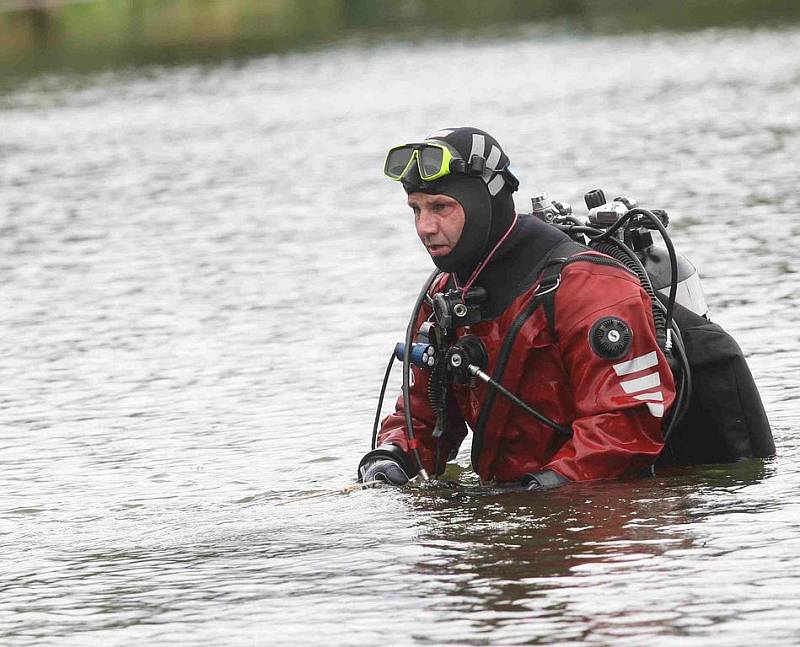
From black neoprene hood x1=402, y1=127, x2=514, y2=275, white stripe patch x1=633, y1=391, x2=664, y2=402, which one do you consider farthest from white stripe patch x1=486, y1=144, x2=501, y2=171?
white stripe patch x1=633, y1=391, x2=664, y2=402

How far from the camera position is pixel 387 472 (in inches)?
261

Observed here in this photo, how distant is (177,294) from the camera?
47.8ft

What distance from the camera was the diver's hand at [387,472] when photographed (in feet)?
21.7

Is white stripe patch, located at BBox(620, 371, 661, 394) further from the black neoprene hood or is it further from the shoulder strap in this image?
the black neoprene hood

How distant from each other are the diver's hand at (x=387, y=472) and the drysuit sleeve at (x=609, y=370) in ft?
2.64

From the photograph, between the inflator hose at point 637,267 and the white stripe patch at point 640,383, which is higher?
the inflator hose at point 637,267

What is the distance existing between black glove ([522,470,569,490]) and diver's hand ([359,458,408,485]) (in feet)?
2.08

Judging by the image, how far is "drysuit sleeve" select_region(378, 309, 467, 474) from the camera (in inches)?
261

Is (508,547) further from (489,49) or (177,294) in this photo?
(489,49)

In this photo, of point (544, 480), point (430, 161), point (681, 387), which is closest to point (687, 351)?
point (681, 387)

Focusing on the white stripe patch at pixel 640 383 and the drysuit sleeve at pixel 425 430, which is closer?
the white stripe patch at pixel 640 383

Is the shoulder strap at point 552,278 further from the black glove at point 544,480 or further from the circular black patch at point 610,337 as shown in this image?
the black glove at point 544,480

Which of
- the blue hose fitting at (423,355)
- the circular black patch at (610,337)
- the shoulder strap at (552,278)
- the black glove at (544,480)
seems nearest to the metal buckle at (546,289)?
the shoulder strap at (552,278)

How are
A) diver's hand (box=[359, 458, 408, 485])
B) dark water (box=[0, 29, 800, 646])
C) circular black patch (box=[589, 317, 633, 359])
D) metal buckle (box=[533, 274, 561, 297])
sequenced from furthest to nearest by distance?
1. diver's hand (box=[359, 458, 408, 485])
2. metal buckle (box=[533, 274, 561, 297])
3. circular black patch (box=[589, 317, 633, 359])
4. dark water (box=[0, 29, 800, 646])
